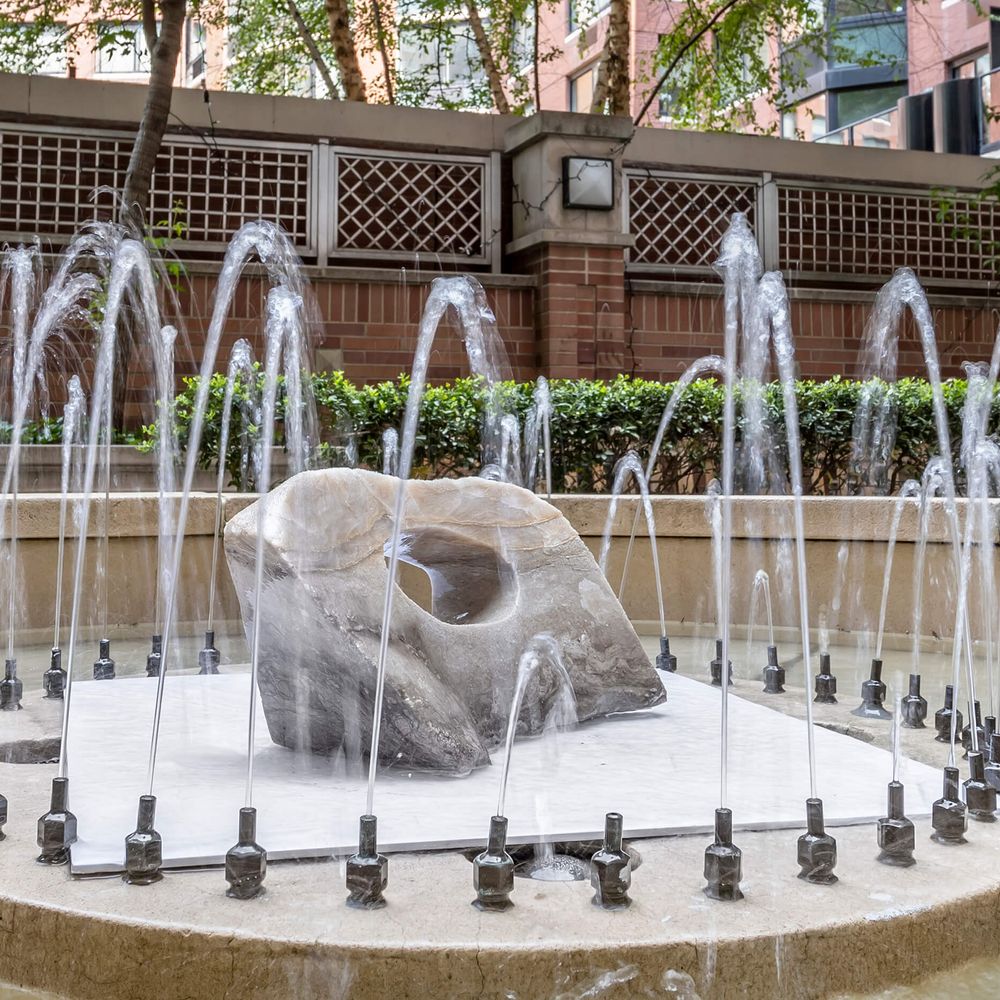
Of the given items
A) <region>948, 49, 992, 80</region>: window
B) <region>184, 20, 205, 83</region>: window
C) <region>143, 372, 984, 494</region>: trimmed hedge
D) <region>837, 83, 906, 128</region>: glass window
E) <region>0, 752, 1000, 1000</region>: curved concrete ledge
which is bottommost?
<region>0, 752, 1000, 1000</region>: curved concrete ledge

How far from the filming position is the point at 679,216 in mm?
11734

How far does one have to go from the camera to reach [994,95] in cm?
2111

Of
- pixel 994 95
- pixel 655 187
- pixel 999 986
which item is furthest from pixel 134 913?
pixel 994 95

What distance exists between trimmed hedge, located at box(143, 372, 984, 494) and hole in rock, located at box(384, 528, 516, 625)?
9.92 ft

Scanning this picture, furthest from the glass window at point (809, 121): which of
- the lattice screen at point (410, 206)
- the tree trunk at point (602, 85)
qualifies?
the lattice screen at point (410, 206)

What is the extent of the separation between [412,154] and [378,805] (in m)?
8.77

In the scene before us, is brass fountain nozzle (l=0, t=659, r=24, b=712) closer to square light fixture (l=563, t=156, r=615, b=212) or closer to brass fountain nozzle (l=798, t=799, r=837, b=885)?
brass fountain nozzle (l=798, t=799, r=837, b=885)

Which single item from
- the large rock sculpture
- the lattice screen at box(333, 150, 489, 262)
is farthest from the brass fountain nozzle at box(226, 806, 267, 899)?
the lattice screen at box(333, 150, 489, 262)

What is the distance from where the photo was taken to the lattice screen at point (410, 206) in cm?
1096

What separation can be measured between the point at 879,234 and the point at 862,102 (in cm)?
2013

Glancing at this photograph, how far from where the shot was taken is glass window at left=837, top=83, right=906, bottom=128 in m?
30.5

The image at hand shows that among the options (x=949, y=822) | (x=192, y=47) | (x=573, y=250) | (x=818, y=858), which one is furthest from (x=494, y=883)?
(x=192, y=47)

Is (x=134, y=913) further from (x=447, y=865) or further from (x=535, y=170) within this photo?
(x=535, y=170)

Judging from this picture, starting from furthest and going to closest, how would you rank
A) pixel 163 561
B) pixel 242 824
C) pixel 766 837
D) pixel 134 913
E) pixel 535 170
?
1. pixel 535 170
2. pixel 163 561
3. pixel 766 837
4. pixel 242 824
5. pixel 134 913
